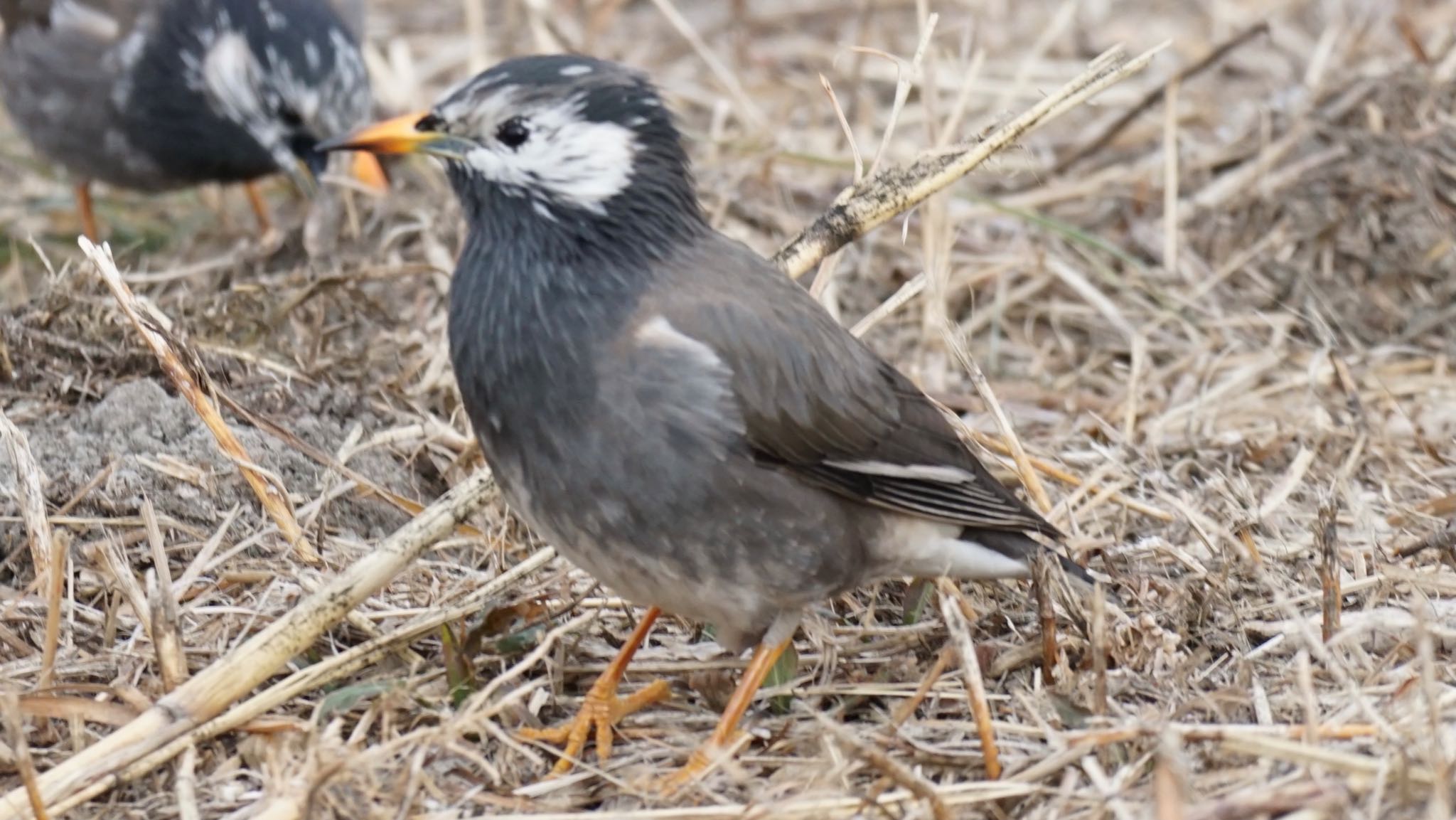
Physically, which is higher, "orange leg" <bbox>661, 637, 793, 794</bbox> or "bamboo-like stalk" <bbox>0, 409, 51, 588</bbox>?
"bamboo-like stalk" <bbox>0, 409, 51, 588</bbox>

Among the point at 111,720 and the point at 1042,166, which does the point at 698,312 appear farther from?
the point at 1042,166

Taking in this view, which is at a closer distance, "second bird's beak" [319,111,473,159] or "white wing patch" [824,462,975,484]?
"second bird's beak" [319,111,473,159]

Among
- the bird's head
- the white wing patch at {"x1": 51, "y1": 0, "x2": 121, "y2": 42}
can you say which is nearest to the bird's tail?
the bird's head

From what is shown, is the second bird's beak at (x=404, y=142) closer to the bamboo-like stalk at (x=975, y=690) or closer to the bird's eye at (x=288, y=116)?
the bamboo-like stalk at (x=975, y=690)

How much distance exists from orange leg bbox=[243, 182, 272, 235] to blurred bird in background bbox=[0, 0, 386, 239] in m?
0.24

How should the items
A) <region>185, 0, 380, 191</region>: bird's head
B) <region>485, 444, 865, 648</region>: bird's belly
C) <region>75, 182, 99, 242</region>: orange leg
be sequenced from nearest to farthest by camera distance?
<region>485, 444, 865, 648</region>: bird's belly, <region>185, 0, 380, 191</region>: bird's head, <region>75, 182, 99, 242</region>: orange leg

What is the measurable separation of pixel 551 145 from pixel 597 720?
1154 millimetres

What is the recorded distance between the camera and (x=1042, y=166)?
6941mm

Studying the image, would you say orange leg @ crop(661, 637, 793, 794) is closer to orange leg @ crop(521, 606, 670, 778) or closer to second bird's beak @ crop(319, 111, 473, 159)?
orange leg @ crop(521, 606, 670, 778)

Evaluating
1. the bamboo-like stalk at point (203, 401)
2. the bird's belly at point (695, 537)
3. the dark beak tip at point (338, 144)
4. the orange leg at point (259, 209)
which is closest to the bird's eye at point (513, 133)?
the dark beak tip at point (338, 144)

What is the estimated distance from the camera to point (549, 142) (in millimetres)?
3617

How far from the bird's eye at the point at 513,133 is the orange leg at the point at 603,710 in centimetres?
106

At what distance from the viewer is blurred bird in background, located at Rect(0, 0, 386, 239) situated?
21.0ft

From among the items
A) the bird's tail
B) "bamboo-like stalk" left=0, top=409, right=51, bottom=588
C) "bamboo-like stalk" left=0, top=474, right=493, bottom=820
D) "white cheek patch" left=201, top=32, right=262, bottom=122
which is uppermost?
"white cheek patch" left=201, top=32, right=262, bottom=122
